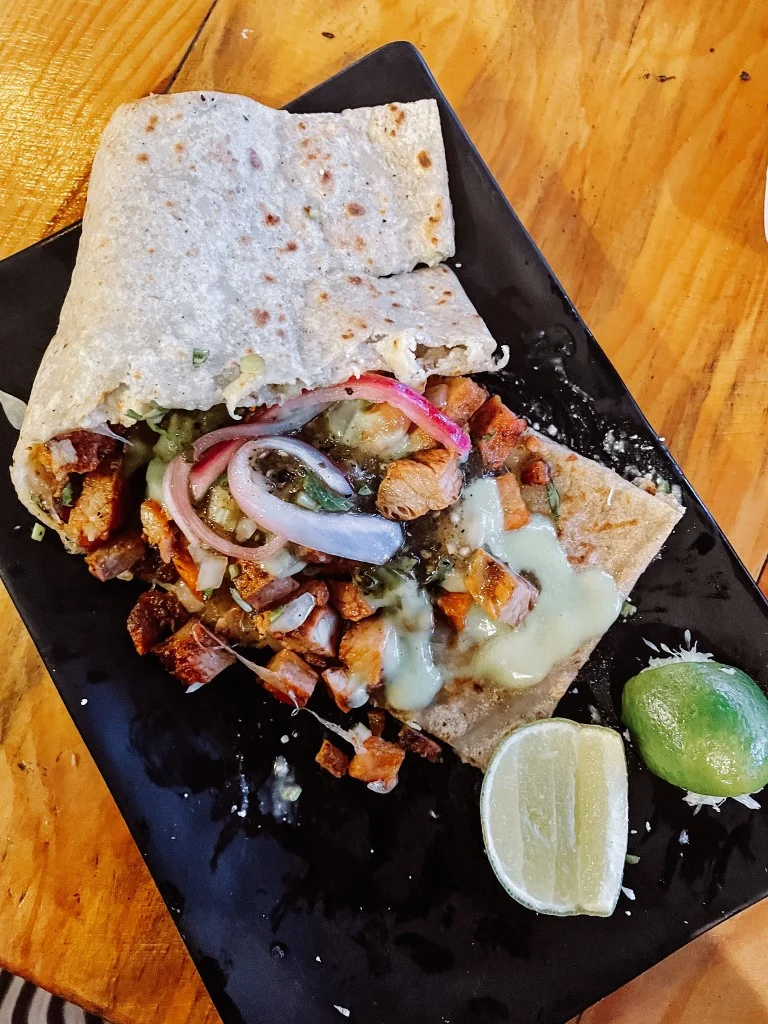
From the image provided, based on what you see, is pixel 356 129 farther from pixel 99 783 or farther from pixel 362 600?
pixel 99 783

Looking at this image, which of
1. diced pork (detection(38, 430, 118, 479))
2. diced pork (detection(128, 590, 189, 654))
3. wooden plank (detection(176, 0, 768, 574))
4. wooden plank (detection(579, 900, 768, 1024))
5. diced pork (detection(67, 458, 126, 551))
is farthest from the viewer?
wooden plank (detection(176, 0, 768, 574))

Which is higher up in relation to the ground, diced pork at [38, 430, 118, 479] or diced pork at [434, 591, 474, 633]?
diced pork at [38, 430, 118, 479]

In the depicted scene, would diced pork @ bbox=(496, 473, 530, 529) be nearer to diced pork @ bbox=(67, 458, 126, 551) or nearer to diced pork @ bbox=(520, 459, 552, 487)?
diced pork @ bbox=(520, 459, 552, 487)

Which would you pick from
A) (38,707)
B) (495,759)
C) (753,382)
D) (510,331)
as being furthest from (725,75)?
(38,707)

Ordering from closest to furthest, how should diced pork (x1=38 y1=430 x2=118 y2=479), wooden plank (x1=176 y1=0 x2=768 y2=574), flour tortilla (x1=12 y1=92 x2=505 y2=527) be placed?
flour tortilla (x1=12 y1=92 x2=505 y2=527)
diced pork (x1=38 y1=430 x2=118 y2=479)
wooden plank (x1=176 y1=0 x2=768 y2=574)

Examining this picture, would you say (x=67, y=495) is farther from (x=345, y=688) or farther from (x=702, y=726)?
(x=702, y=726)

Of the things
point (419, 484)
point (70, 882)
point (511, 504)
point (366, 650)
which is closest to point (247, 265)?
point (419, 484)

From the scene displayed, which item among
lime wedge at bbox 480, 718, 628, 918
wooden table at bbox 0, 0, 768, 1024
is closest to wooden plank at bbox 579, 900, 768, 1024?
wooden table at bbox 0, 0, 768, 1024
